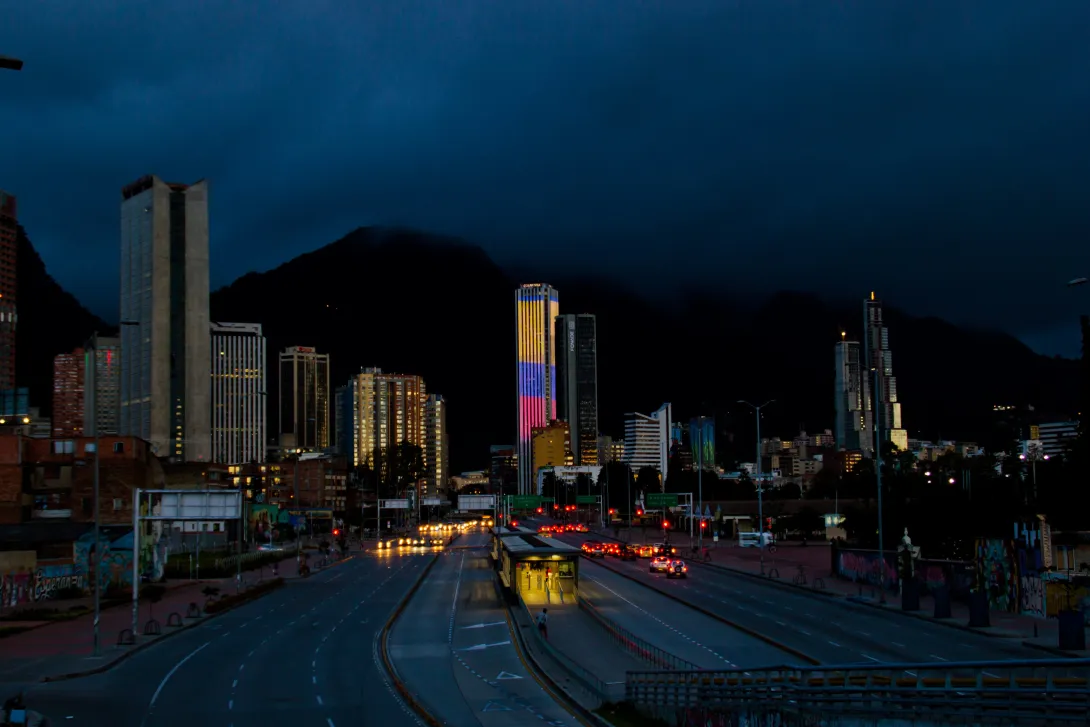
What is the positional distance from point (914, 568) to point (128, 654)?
128 ft

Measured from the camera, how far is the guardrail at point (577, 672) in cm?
2792

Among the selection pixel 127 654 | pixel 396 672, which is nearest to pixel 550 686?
pixel 396 672

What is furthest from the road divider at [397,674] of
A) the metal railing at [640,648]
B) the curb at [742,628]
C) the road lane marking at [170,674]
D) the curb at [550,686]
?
the curb at [742,628]

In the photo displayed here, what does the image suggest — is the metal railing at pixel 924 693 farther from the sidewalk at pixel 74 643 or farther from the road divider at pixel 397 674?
the sidewalk at pixel 74 643

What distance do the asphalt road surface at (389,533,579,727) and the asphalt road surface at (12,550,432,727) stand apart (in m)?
1.13

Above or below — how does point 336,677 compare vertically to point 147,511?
below

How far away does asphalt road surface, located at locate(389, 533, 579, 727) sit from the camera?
26984 millimetres

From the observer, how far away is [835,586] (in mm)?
63906

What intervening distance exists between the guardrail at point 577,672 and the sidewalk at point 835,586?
15.3m

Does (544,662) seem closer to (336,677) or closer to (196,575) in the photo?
(336,677)

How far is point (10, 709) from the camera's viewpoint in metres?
22.9

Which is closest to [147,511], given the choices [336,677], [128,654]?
[128,654]

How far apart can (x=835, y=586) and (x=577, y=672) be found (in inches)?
1454

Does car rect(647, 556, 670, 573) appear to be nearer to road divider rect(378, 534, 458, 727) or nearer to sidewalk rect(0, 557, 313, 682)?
road divider rect(378, 534, 458, 727)
